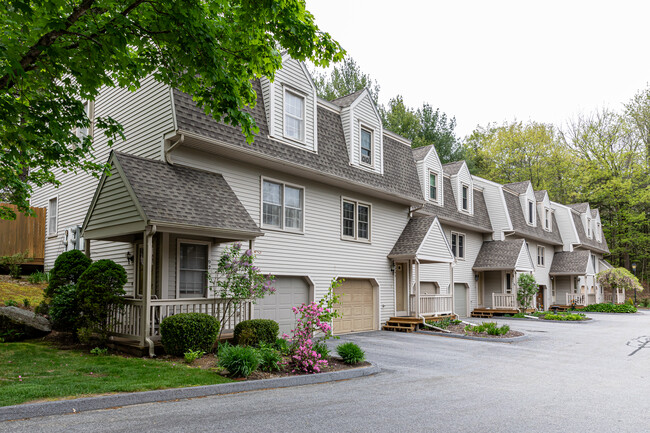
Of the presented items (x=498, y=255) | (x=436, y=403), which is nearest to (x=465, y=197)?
(x=498, y=255)

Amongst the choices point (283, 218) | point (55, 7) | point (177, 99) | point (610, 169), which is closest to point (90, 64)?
point (55, 7)

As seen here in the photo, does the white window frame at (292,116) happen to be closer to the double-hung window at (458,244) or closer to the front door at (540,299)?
the double-hung window at (458,244)

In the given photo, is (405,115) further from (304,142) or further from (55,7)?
(55,7)

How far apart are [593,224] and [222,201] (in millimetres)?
41375

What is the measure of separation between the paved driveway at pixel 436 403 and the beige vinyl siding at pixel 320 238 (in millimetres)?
3643

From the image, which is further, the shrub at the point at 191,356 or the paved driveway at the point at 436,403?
the shrub at the point at 191,356

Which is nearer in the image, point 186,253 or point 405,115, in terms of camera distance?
point 186,253

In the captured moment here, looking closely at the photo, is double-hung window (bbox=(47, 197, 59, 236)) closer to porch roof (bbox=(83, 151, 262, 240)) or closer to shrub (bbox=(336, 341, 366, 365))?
porch roof (bbox=(83, 151, 262, 240))

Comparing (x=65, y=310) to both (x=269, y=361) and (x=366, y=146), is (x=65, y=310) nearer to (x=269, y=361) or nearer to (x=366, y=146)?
(x=269, y=361)

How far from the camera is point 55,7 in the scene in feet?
21.5

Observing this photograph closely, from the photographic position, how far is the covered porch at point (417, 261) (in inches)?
721

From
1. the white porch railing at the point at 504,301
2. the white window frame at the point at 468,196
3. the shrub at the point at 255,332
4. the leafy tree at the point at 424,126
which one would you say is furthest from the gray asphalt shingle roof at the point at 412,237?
the leafy tree at the point at 424,126

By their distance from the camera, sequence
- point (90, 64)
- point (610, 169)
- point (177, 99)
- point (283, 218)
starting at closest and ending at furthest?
point (90, 64)
point (177, 99)
point (283, 218)
point (610, 169)

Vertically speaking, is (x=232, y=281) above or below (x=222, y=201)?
below
